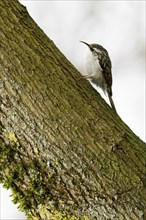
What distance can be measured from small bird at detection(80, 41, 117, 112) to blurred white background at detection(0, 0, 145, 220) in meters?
2.17

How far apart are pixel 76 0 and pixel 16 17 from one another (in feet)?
13.9

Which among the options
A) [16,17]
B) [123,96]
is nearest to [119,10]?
[123,96]

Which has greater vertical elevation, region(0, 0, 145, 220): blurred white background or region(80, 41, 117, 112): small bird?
region(0, 0, 145, 220): blurred white background

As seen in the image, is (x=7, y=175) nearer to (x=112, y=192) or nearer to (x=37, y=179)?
(x=37, y=179)

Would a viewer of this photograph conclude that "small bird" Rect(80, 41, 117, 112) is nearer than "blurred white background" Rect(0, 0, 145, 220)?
Yes

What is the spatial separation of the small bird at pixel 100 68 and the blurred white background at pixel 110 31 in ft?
7.13

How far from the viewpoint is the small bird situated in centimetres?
409

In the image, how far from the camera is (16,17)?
2.97 metres

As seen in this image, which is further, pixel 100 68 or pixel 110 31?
pixel 110 31

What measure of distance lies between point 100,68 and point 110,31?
2.89 m

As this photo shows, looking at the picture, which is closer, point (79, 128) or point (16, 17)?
point (79, 128)

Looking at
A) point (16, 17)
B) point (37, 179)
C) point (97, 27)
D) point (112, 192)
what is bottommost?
point (112, 192)

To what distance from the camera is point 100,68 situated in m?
4.12

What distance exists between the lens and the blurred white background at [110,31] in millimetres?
6582
